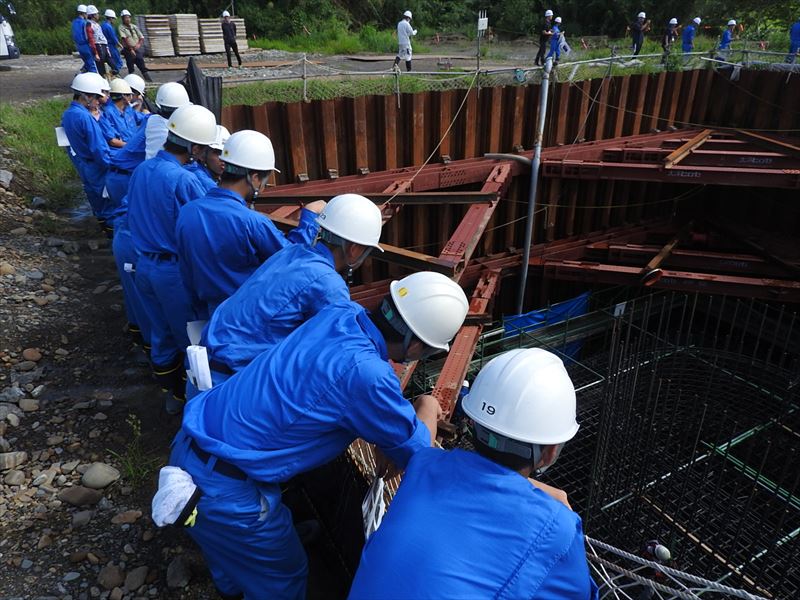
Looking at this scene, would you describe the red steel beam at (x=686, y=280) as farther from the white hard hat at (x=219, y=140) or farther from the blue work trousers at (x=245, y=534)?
the blue work trousers at (x=245, y=534)

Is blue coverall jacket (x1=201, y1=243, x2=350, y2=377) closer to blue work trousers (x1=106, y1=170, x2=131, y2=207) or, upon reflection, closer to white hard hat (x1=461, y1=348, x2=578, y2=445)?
white hard hat (x1=461, y1=348, x2=578, y2=445)

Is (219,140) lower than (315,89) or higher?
higher

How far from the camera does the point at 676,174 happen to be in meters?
8.59

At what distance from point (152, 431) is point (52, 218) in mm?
5897

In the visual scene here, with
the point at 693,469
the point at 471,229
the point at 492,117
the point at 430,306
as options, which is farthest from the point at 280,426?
the point at 492,117

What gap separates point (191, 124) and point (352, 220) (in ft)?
7.21

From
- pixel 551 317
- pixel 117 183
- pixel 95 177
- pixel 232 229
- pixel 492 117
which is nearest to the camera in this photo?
pixel 232 229

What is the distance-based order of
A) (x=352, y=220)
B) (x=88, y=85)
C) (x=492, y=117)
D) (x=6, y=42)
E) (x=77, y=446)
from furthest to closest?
(x=6, y=42) → (x=492, y=117) → (x=88, y=85) → (x=77, y=446) → (x=352, y=220)

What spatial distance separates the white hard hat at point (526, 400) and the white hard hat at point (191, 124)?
3.77 metres

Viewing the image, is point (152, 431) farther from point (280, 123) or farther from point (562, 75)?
point (562, 75)

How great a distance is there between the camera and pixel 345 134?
311 inches

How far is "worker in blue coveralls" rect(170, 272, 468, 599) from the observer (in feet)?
8.25

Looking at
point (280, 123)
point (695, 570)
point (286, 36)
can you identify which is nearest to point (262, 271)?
point (695, 570)

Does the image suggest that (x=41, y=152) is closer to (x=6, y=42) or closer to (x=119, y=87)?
(x=119, y=87)
